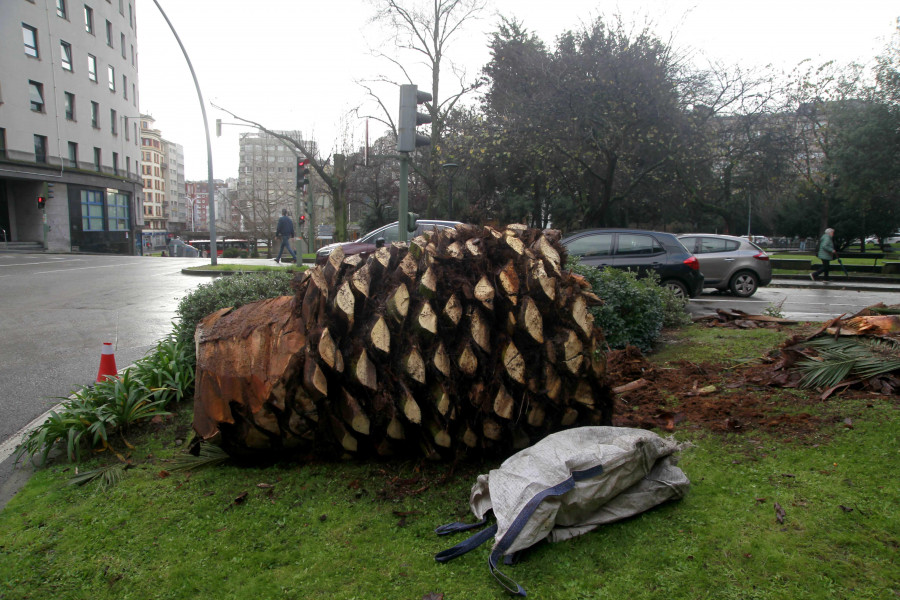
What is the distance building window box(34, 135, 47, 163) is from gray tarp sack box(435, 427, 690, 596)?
45.3m

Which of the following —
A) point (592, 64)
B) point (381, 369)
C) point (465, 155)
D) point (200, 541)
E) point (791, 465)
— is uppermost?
point (592, 64)

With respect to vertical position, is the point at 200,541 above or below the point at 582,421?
below

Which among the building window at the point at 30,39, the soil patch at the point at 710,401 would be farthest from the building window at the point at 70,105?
the soil patch at the point at 710,401

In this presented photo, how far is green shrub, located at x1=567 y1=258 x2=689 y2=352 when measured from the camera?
5.68 metres

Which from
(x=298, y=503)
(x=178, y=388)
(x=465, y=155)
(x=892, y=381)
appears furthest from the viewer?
(x=465, y=155)

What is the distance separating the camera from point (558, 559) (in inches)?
86.7

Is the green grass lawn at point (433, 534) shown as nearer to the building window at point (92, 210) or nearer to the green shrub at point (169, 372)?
the green shrub at point (169, 372)

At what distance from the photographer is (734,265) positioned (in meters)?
14.7

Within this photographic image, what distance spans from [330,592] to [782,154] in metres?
26.2

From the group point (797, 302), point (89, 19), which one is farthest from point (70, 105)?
point (797, 302)

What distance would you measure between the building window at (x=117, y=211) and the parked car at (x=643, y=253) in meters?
43.7

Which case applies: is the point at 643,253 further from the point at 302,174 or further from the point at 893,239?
the point at 893,239

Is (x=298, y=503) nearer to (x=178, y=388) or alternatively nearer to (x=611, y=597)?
(x=611, y=597)

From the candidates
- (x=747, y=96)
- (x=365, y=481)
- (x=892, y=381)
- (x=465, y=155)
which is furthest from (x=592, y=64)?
(x=365, y=481)
